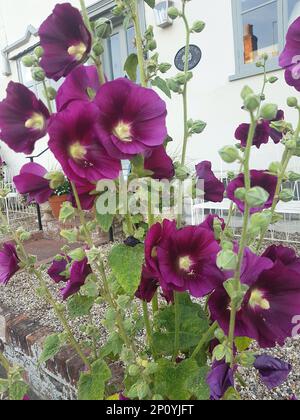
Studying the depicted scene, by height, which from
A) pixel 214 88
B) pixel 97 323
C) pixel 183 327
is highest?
pixel 214 88

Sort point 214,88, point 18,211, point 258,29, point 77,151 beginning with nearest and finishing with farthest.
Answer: point 77,151 < point 258,29 < point 214,88 < point 18,211

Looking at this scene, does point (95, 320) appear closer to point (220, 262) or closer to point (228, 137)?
point (220, 262)

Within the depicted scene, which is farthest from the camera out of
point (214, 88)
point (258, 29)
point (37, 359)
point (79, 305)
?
point (214, 88)

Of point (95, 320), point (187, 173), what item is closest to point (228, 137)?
point (95, 320)

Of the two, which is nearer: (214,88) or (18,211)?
(214,88)

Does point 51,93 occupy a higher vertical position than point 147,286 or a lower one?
higher

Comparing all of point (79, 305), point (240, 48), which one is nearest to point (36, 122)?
point (79, 305)

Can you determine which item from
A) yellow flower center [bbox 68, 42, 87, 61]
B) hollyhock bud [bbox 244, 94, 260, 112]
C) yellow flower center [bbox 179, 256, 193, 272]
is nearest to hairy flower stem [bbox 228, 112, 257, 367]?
hollyhock bud [bbox 244, 94, 260, 112]

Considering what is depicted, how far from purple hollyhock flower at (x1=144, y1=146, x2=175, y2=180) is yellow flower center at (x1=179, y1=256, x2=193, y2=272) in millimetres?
155

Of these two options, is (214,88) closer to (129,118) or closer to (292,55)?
(292,55)

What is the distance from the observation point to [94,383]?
0.83m

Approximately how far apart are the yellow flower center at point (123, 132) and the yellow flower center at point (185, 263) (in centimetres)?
24

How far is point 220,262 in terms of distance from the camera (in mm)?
484

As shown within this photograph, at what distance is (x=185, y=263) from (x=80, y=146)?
278 millimetres
